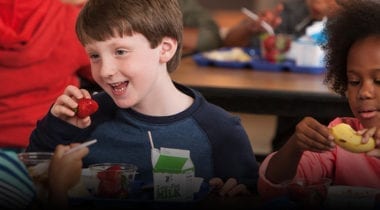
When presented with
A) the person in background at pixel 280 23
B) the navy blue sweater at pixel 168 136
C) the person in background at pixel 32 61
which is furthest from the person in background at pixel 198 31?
the navy blue sweater at pixel 168 136

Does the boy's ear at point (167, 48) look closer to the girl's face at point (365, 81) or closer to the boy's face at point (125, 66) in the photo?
the boy's face at point (125, 66)

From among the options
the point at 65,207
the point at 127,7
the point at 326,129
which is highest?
the point at 127,7

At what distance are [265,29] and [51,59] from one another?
100cm

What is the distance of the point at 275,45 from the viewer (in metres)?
1.96

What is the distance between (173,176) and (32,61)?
0.53 metres

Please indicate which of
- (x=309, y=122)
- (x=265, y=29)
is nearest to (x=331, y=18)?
(x=309, y=122)

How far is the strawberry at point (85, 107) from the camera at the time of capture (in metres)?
0.87

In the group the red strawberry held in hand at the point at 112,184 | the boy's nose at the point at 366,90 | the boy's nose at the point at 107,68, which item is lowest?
the red strawberry held in hand at the point at 112,184

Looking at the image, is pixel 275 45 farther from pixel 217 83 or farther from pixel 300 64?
pixel 217 83

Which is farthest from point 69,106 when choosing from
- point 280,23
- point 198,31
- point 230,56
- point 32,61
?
point 198,31

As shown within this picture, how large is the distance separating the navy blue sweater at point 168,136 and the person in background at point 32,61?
7.7 inches

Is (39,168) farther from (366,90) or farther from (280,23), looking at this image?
(280,23)

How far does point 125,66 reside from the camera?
0.87 metres

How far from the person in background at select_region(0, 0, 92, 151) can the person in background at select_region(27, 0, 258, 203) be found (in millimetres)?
225
